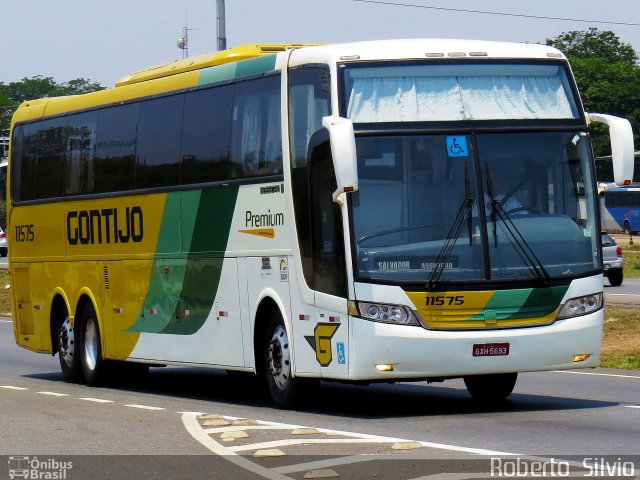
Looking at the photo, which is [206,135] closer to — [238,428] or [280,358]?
[280,358]

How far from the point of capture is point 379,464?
10.3 m

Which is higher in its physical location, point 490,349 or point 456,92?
point 456,92

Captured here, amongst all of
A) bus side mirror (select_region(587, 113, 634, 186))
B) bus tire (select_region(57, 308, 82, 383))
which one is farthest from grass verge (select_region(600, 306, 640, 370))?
bus tire (select_region(57, 308, 82, 383))

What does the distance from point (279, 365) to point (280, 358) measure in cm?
8

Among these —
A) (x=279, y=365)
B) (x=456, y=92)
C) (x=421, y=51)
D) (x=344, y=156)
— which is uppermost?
(x=421, y=51)

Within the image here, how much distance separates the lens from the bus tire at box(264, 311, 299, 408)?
14688 mm

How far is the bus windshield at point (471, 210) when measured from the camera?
13547 mm

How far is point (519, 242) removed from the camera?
13773 millimetres

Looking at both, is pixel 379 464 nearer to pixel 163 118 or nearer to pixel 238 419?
pixel 238 419

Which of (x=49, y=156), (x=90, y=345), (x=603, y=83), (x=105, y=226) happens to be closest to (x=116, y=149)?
(x=105, y=226)

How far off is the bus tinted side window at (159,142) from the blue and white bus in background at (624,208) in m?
72.3

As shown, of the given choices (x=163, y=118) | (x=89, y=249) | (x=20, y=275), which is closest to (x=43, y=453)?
(x=163, y=118)

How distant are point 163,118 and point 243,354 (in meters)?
3.48

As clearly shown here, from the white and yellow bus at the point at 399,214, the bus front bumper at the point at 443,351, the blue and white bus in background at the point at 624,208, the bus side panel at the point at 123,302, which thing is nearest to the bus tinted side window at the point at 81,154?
the bus side panel at the point at 123,302
